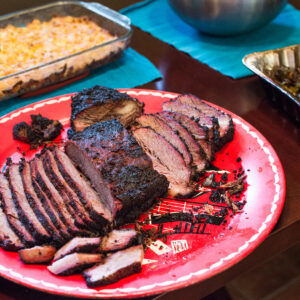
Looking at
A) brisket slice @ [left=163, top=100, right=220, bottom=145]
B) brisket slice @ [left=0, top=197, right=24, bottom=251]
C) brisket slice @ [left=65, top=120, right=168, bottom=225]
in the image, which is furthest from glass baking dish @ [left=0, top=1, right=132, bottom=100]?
brisket slice @ [left=0, top=197, right=24, bottom=251]

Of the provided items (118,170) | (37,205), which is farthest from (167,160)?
(37,205)

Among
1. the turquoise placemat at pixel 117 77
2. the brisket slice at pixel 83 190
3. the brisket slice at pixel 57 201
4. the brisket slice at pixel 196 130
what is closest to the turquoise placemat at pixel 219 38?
the turquoise placemat at pixel 117 77

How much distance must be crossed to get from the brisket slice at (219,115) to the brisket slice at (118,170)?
0.62 metres

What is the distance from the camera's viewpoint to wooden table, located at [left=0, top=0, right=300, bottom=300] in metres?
1.95

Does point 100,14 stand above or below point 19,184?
above

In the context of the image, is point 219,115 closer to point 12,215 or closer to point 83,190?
point 83,190

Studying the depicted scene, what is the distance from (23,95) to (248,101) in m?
1.89

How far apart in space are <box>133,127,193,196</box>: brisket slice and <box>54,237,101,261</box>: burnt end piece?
0.65m

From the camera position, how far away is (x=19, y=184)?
2264 mm

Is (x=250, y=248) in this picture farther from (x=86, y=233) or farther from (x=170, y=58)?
(x=170, y=58)

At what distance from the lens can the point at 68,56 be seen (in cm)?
330

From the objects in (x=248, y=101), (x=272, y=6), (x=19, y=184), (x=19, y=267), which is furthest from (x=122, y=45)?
(x=19, y=267)

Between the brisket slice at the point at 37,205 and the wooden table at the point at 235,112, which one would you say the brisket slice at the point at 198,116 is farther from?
the brisket slice at the point at 37,205

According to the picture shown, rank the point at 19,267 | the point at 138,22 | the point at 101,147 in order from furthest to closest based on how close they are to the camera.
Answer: the point at 138,22
the point at 101,147
the point at 19,267
